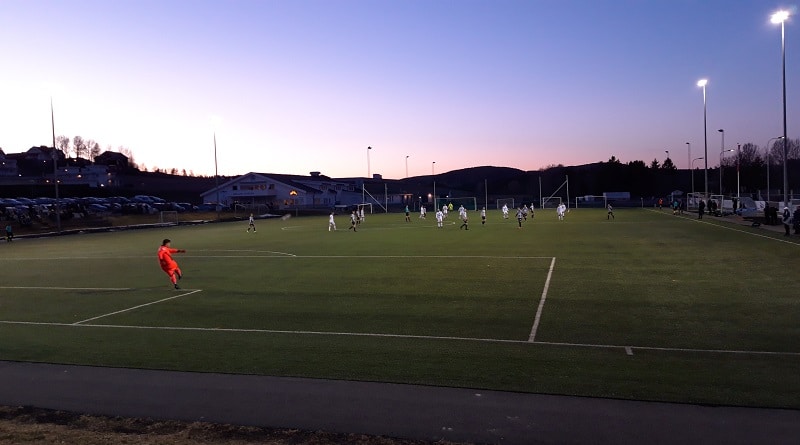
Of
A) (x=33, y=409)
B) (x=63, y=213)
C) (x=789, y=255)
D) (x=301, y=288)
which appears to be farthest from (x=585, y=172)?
(x=33, y=409)

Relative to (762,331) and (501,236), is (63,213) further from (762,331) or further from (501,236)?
(762,331)

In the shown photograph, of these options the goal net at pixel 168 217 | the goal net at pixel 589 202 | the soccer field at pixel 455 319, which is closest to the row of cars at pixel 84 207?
the goal net at pixel 168 217

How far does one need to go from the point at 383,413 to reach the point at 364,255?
20.4 metres

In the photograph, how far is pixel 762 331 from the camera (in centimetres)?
1191

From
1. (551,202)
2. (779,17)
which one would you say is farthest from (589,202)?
(779,17)

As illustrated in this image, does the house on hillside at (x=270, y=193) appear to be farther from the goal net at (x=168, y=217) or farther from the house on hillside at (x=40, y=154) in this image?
the house on hillside at (x=40, y=154)

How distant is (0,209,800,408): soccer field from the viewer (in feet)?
30.9

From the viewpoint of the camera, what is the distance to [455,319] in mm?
13633

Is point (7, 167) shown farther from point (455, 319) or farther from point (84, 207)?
point (455, 319)

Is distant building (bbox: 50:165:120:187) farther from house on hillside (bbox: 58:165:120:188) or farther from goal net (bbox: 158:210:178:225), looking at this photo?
goal net (bbox: 158:210:178:225)

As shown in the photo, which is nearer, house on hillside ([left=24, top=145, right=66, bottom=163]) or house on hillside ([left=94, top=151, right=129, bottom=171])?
house on hillside ([left=24, top=145, right=66, bottom=163])

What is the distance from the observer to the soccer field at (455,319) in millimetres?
9422

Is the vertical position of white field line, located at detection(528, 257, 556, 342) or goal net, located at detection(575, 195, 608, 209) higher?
goal net, located at detection(575, 195, 608, 209)

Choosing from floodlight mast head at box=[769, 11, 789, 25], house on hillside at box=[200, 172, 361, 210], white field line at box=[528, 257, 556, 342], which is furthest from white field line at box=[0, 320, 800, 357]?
house on hillside at box=[200, 172, 361, 210]
